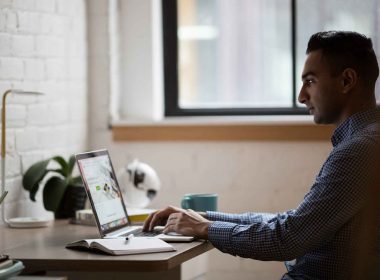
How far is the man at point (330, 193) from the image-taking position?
70.0 inches

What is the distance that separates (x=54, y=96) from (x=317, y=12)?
1.22 metres

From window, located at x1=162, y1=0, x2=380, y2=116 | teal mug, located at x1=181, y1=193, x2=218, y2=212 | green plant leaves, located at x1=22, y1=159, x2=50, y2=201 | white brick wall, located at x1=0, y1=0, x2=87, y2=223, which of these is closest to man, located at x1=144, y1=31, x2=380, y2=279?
teal mug, located at x1=181, y1=193, x2=218, y2=212

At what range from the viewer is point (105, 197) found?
7.39 feet

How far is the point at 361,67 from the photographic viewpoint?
1974mm

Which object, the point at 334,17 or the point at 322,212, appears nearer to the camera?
the point at 322,212

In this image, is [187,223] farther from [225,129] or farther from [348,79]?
[225,129]

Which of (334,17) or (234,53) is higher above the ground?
(334,17)

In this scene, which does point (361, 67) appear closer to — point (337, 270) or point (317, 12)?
point (337, 270)

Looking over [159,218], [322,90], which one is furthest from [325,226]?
[159,218]

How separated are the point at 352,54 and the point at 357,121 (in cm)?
18

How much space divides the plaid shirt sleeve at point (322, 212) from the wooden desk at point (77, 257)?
211 millimetres

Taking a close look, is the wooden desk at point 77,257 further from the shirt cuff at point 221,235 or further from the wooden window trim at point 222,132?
the wooden window trim at point 222,132

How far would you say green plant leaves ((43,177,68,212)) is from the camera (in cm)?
256

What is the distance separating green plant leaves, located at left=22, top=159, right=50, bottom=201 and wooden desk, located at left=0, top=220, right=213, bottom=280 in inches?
10.4
